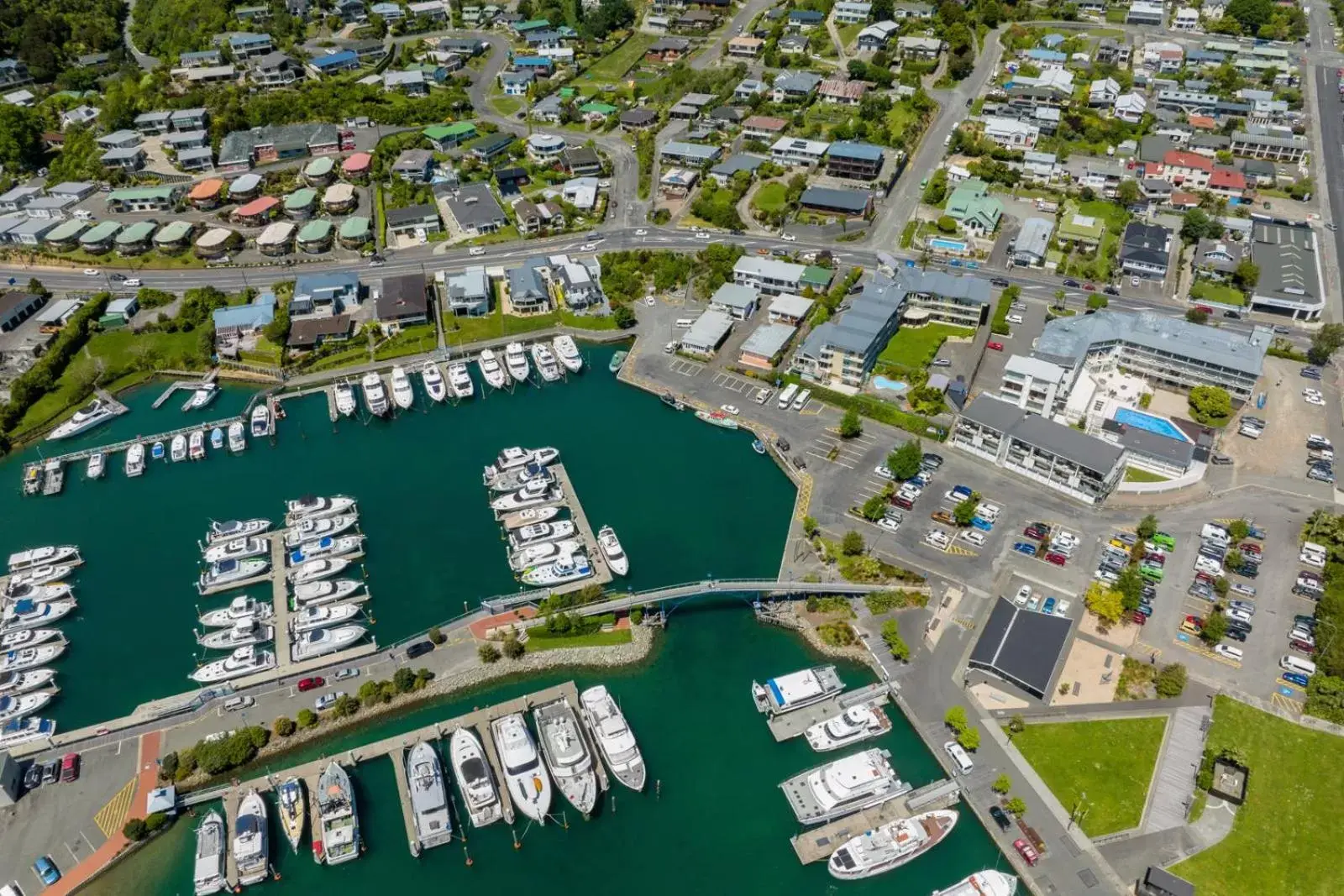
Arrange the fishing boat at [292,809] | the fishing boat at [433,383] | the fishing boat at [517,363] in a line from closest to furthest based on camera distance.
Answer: the fishing boat at [292,809] → the fishing boat at [433,383] → the fishing boat at [517,363]

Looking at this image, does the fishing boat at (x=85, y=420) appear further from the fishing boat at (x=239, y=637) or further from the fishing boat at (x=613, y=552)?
the fishing boat at (x=613, y=552)

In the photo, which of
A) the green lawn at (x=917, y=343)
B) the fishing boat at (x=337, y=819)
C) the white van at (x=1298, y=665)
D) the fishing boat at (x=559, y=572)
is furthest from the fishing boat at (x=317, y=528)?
the white van at (x=1298, y=665)

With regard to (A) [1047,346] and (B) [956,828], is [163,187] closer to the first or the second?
(A) [1047,346]

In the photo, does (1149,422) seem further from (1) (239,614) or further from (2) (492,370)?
(1) (239,614)

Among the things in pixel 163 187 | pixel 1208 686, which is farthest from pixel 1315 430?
pixel 163 187

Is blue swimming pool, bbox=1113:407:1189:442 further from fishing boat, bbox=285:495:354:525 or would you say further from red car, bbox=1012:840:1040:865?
fishing boat, bbox=285:495:354:525
